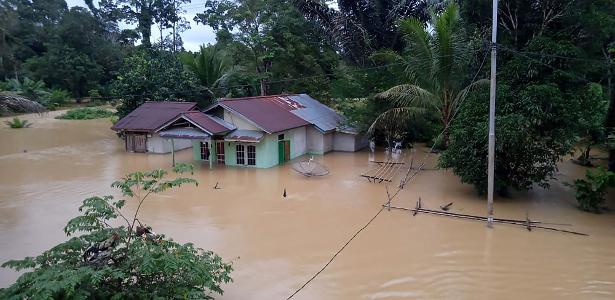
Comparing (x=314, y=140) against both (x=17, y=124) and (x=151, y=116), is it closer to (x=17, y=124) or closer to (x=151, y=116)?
(x=151, y=116)

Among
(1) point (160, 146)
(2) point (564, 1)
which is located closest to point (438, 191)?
(2) point (564, 1)

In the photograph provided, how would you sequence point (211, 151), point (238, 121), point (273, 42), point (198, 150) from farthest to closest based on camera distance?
1. point (273, 42)
2. point (198, 150)
3. point (238, 121)
4. point (211, 151)

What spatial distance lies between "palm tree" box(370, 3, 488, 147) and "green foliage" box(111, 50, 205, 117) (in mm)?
14024

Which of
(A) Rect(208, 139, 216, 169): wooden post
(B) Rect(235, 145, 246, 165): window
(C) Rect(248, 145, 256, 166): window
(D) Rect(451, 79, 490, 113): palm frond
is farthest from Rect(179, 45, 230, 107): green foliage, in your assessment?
(D) Rect(451, 79, 490, 113): palm frond

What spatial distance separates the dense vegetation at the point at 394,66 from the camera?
12.2m

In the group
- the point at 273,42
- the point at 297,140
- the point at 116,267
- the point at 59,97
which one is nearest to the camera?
the point at 116,267

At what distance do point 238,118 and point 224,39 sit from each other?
1272 centimetres

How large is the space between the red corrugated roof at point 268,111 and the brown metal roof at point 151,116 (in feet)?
11.9

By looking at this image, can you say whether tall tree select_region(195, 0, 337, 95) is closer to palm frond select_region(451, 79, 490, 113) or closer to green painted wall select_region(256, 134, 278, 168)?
green painted wall select_region(256, 134, 278, 168)

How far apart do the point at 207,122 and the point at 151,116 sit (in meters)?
5.49

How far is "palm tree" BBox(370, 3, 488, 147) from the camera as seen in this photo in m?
15.7

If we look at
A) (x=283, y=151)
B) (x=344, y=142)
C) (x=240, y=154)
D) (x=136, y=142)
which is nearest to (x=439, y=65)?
(x=344, y=142)

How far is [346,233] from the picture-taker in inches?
426

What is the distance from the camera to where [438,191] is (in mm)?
14547
